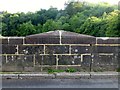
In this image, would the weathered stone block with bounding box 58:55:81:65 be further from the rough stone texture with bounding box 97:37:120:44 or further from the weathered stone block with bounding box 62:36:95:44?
the rough stone texture with bounding box 97:37:120:44

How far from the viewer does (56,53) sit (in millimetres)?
6945

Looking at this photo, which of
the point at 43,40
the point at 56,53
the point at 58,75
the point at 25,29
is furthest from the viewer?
the point at 25,29

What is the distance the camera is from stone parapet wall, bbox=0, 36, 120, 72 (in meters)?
6.88

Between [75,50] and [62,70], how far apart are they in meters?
0.52

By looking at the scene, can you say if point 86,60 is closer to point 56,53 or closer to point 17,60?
point 56,53

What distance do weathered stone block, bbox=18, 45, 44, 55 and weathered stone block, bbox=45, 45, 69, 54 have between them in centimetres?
13

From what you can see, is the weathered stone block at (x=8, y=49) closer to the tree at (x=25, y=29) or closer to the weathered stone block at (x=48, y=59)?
the weathered stone block at (x=48, y=59)

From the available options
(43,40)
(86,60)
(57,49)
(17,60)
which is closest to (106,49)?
(86,60)

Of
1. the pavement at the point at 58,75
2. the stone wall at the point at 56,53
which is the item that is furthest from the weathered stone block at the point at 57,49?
the pavement at the point at 58,75

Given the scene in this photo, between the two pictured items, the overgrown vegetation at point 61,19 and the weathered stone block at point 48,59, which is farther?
Result: the overgrown vegetation at point 61,19

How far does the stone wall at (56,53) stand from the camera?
22.6ft

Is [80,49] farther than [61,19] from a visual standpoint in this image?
No

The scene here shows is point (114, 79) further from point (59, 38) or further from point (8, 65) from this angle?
point (8, 65)

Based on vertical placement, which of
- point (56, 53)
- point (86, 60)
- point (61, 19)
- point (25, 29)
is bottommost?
point (86, 60)
